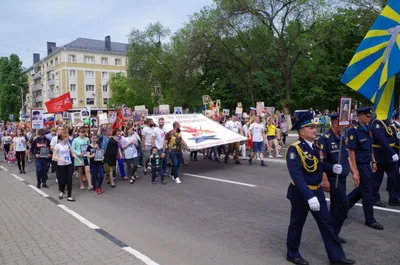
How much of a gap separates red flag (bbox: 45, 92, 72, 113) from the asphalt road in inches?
333

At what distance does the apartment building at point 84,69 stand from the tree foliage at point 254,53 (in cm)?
3196

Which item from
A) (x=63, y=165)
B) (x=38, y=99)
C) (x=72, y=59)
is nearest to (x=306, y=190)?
(x=63, y=165)

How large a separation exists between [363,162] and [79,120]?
16.1 meters

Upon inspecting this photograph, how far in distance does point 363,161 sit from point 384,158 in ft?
4.01

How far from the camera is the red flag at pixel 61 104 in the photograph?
19.0m

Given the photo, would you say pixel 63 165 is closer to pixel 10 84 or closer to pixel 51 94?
pixel 51 94

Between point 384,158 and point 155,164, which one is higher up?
point 384,158

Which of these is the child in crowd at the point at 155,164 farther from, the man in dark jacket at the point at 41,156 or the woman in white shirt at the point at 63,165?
the man in dark jacket at the point at 41,156

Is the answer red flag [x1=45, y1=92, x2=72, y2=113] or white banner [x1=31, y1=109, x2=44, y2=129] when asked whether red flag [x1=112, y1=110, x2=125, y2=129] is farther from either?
white banner [x1=31, y1=109, x2=44, y2=129]

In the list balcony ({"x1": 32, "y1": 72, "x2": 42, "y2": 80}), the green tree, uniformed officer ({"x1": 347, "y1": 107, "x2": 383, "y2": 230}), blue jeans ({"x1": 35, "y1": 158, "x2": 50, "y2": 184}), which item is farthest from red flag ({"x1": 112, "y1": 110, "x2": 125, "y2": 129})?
balcony ({"x1": 32, "y1": 72, "x2": 42, "y2": 80})

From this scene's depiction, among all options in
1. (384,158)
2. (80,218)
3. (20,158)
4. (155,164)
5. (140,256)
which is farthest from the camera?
(20,158)

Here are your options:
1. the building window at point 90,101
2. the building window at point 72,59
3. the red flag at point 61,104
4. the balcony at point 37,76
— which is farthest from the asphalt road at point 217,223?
the balcony at point 37,76

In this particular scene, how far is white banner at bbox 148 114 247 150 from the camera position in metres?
13.0

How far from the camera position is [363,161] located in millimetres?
6250
